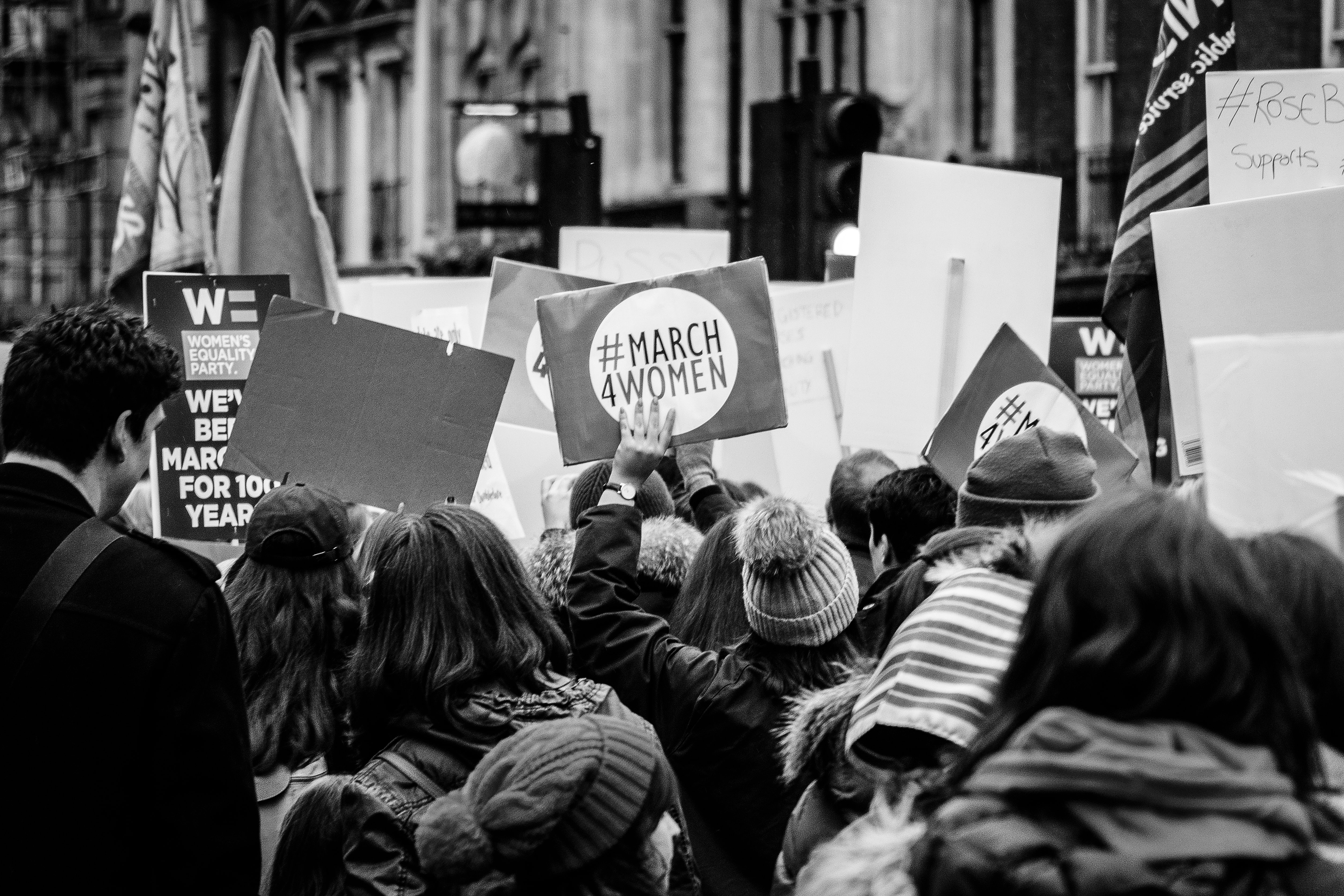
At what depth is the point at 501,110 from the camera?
19078mm

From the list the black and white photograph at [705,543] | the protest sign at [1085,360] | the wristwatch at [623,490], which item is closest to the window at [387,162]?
the black and white photograph at [705,543]

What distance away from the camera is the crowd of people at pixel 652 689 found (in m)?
1.62

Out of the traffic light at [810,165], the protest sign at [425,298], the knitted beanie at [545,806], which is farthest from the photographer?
the traffic light at [810,165]

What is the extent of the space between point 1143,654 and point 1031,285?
14.9 feet

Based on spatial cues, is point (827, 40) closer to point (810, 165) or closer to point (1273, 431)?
point (810, 165)

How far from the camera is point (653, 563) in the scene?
4074mm

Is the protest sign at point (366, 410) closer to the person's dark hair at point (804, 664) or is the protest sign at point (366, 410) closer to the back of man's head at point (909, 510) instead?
the back of man's head at point (909, 510)

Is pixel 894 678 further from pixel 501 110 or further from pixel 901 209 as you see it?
pixel 501 110

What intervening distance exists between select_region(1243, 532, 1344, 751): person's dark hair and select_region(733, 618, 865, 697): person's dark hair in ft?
4.64

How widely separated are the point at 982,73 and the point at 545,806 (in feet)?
49.9

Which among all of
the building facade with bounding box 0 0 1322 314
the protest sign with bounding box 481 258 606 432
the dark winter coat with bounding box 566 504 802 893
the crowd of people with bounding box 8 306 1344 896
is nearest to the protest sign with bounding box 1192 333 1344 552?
the crowd of people with bounding box 8 306 1344 896

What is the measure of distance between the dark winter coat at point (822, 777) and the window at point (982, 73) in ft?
46.9

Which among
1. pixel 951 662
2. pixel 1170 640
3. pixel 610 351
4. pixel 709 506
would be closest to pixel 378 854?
pixel 951 662

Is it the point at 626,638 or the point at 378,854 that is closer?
the point at 378,854
